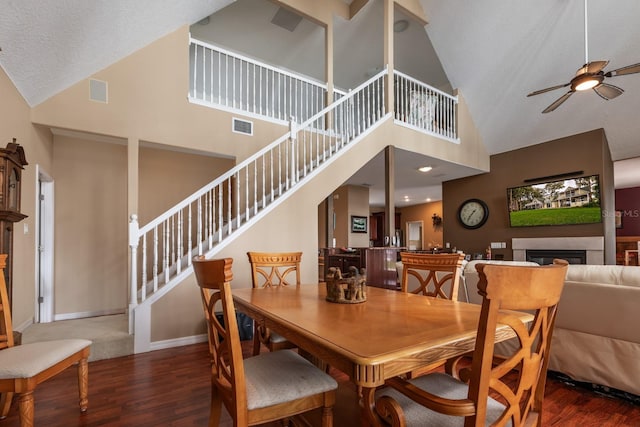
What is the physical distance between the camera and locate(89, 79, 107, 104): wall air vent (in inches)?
138

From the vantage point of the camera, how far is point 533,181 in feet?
21.1

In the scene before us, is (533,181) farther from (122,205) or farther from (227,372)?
(122,205)

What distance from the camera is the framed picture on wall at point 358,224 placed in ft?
27.5

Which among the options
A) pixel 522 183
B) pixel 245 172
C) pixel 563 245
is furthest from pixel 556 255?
pixel 245 172

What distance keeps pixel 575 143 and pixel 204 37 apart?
23.4 ft

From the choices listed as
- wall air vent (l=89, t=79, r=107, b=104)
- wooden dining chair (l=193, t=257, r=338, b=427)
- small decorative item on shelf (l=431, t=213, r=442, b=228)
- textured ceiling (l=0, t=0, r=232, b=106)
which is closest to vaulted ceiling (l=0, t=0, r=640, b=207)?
textured ceiling (l=0, t=0, r=232, b=106)

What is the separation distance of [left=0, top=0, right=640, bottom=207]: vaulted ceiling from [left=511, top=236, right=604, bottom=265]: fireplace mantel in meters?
1.77

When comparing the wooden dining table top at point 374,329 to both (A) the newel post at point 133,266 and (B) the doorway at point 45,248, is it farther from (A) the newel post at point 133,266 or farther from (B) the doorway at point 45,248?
(B) the doorway at point 45,248

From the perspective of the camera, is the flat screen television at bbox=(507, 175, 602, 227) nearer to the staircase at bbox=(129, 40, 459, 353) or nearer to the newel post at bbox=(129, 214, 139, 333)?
the staircase at bbox=(129, 40, 459, 353)

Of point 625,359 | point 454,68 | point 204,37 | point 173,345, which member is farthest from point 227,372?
point 454,68

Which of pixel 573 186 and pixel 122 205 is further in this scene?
pixel 573 186

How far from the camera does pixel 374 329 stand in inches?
46.6

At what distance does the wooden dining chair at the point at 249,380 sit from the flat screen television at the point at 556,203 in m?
6.31

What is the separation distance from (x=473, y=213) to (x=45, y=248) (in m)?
7.85
